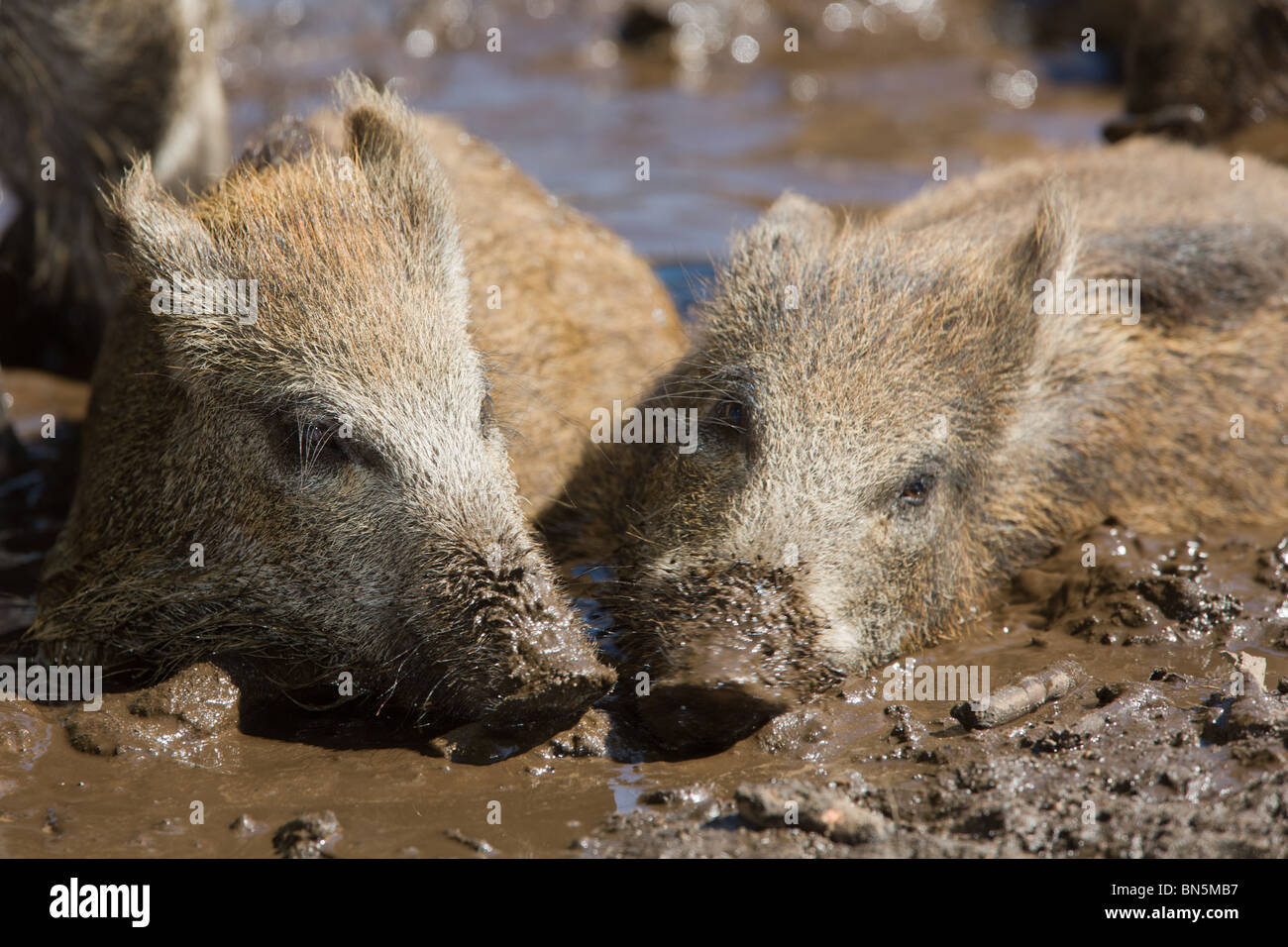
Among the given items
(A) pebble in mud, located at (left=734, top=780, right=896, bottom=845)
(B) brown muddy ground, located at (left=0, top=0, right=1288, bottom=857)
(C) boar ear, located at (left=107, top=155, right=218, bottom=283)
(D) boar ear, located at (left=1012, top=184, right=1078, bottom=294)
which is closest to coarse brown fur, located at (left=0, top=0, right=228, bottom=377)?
(B) brown muddy ground, located at (left=0, top=0, right=1288, bottom=857)

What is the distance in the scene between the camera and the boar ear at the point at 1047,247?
6.23m

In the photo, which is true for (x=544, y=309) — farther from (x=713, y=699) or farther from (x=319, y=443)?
(x=713, y=699)

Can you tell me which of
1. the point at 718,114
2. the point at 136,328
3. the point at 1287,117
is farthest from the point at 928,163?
the point at 136,328

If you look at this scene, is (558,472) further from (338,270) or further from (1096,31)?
(1096,31)

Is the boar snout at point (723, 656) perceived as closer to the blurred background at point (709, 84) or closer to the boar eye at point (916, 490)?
the boar eye at point (916, 490)

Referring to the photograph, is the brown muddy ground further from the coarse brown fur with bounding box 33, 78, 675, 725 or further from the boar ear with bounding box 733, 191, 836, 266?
the boar ear with bounding box 733, 191, 836, 266

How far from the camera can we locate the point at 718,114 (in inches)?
561

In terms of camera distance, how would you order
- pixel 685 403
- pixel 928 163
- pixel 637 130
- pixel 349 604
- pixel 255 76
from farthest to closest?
1. pixel 255 76
2. pixel 637 130
3. pixel 928 163
4. pixel 685 403
5. pixel 349 604

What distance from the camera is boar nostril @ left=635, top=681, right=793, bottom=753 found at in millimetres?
4777

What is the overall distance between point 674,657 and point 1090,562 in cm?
220

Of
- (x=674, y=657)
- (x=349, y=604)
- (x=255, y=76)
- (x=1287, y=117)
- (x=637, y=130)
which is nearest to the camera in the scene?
(x=674, y=657)

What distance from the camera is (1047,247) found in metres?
6.24

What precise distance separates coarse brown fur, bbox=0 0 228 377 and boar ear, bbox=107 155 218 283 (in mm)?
2386

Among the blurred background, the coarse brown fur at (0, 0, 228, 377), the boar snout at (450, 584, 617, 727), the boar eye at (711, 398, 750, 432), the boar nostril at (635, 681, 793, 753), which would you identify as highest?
the blurred background
